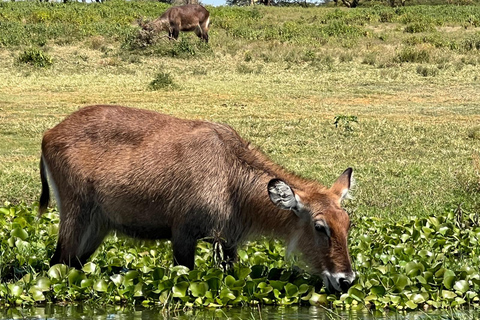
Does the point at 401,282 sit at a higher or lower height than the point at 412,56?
higher

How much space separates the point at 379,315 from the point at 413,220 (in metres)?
2.19

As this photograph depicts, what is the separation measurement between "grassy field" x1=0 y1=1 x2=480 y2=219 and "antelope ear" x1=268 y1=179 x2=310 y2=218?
10.4 feet

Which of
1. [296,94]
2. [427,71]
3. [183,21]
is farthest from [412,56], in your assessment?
[183,21]

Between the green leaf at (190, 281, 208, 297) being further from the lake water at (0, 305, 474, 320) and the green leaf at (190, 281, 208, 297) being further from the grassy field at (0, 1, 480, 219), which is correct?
the grassy field at (0, 1, 480, 219)

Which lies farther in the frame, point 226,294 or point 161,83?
point 161,83

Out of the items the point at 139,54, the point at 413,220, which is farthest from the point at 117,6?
the point at 413,220

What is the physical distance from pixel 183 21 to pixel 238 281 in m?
23.3

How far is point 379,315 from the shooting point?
19.4 feet

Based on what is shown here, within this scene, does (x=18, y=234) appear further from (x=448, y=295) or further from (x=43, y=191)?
(x=448, y=295)

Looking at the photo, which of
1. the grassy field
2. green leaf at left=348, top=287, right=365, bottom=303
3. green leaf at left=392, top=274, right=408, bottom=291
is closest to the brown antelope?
green leaf at left=348, top=287, right=365, bottom=303

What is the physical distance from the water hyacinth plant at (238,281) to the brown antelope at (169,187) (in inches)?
8.5

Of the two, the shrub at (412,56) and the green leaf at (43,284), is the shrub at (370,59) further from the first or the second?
the green leaf at (43,284)

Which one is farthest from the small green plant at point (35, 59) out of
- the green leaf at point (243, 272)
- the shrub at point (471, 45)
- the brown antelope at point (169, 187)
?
the green leaf at point (243, 272)

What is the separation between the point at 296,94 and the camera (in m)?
17.9
